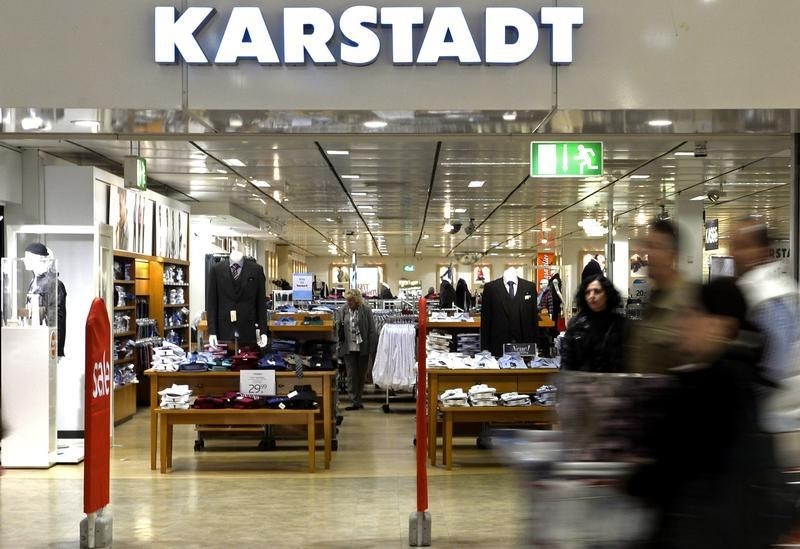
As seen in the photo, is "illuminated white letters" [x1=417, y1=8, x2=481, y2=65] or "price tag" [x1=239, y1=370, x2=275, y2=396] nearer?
"illuminated white letters" [x1=417, y1=8, x2=481, y2=65]

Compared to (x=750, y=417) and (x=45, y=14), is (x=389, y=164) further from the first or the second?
(x=750, y=417)

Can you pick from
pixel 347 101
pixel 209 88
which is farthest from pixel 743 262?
pixel 209 88

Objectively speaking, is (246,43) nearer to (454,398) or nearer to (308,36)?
(308,36)

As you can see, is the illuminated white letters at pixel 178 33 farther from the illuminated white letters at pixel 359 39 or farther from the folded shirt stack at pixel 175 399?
the folded shirt stack at pixel 175 399

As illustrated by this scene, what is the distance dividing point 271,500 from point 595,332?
2927 millimetres

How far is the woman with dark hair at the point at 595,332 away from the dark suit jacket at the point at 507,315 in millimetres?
3968

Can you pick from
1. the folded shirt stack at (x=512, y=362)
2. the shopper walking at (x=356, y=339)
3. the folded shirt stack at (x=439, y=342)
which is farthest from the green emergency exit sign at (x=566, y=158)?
the shopper walking at (x=356, y=339)

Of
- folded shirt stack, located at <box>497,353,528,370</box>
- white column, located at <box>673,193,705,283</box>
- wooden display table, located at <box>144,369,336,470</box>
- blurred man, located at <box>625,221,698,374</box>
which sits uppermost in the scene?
white column, located at <box>673,193,705,283</box>

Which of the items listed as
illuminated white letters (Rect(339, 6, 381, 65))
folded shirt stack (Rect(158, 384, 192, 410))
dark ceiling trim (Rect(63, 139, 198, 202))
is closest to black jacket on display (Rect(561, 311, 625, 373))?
illuminated white letters (Rect(339, 6, 381, 65))

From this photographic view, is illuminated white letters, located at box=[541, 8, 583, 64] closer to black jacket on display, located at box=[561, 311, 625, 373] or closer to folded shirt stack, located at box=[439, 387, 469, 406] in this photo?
black jacket on display, located at box=[561, 311, 625, 373]

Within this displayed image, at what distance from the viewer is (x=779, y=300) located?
12.0 feet

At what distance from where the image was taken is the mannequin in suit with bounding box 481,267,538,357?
945cm

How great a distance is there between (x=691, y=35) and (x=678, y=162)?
6013 mm

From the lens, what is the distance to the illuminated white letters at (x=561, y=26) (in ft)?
17.6
